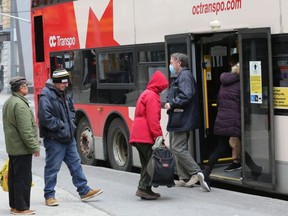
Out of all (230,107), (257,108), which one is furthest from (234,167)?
(257,108)

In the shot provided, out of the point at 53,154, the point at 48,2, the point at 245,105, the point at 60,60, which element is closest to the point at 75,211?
the point at 53,154

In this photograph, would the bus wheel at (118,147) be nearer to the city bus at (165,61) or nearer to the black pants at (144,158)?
the city bus at (165,61)

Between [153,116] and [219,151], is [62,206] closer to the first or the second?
[153,116]

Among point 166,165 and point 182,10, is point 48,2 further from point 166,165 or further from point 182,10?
point 166,165

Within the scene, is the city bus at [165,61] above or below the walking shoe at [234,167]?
above

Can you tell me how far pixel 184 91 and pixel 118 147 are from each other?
125 inches

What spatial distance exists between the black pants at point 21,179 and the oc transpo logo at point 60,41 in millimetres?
5610

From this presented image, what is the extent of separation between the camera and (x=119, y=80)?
36.4 ft

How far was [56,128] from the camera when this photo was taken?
7.73m

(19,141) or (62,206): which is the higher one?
(19,141)

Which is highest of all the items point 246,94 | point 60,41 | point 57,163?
point 60,41

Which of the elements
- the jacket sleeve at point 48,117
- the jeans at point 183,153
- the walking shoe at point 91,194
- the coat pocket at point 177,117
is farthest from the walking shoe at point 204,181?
the jacket sleeve at point 48,117

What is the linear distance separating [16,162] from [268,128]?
10.2 feet

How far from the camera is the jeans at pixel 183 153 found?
8789mm
